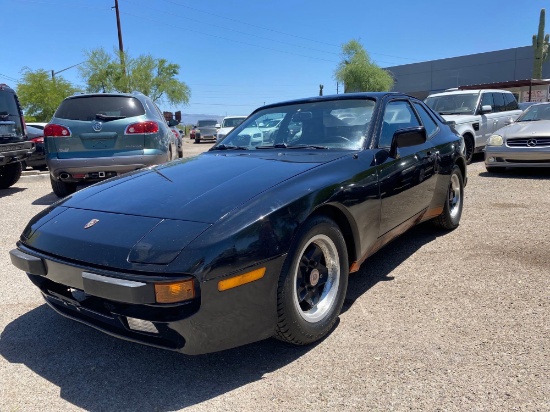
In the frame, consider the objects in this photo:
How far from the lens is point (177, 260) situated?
1.97 metres

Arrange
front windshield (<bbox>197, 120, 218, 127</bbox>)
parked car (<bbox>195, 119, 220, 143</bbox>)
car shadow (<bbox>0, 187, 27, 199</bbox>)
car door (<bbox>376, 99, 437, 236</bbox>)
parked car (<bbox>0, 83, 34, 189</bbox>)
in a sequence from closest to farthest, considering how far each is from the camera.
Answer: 1. car door (<bbox>376, 99, 437, 236</bbox>)
2. parked car (<bbox>0, 83, 34, 189</bbox>)
3. car shadow (<bbox>0, 187, 27, 199</bbox>)
4. parked car (<bbox>195, 119, 220, 143</bbox>)
5. front windshield (<bbox>197, 120, 218, 127</bbox>)

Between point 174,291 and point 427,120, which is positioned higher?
point 427,120

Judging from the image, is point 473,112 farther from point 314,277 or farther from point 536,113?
point 314,277

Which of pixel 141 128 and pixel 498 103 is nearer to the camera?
pixel 141 128

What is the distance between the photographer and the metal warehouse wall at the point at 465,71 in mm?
44094

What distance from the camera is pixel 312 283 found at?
2.54 meters

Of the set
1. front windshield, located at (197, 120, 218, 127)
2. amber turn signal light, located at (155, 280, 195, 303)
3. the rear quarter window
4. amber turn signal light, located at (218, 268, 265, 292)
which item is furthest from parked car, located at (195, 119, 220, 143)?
amber turn signal light, located at (155, 280, 195, 303)

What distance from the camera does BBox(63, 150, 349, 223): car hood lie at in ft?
7.55

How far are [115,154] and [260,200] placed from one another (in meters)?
4.76

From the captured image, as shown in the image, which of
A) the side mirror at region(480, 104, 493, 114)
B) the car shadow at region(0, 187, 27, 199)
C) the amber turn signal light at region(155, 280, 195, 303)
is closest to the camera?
the amber turn signal light at region(155, 280, 195, 303)

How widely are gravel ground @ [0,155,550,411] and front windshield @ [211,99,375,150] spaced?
1.11m

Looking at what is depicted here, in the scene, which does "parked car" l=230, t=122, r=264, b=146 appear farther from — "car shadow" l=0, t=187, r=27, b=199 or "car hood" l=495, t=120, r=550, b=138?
"car hood" l=495, t=120, r=550, b=138

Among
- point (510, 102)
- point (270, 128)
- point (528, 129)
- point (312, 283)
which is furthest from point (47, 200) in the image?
point (510, 102)

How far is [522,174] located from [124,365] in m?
8.24
